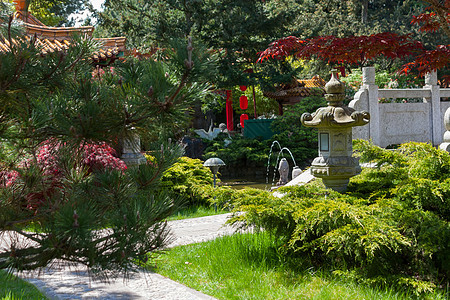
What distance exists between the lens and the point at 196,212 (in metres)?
8.39

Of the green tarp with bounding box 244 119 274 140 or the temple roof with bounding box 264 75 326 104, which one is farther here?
the temple roof with bounding box 264 75 326 104

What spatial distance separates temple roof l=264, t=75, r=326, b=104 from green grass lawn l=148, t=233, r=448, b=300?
18.6 metres

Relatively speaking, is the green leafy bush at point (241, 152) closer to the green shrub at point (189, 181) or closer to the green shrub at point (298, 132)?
the green shrub at point (298, 132)

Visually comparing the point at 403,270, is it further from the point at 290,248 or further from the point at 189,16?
the point at 189,16

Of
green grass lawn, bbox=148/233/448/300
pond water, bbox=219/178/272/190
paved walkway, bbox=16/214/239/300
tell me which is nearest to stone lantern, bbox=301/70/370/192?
green grass lawn, bbox=148/233/448/300

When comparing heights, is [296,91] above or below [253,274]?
above

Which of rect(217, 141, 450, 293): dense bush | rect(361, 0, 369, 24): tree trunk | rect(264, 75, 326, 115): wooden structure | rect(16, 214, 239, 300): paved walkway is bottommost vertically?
rect(16, 214, 239, 300): paved walkway

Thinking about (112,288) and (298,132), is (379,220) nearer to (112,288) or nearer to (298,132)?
(112,288)

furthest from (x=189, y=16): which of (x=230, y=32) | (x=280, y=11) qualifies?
(x=280, y=11)

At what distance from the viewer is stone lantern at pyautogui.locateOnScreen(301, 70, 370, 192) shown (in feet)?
17.4

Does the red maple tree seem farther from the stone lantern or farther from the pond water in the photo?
the pond water

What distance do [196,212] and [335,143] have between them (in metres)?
3.67

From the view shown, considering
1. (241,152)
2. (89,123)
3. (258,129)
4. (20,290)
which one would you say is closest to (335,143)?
(20,290)

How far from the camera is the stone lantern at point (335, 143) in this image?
5.31 metres
